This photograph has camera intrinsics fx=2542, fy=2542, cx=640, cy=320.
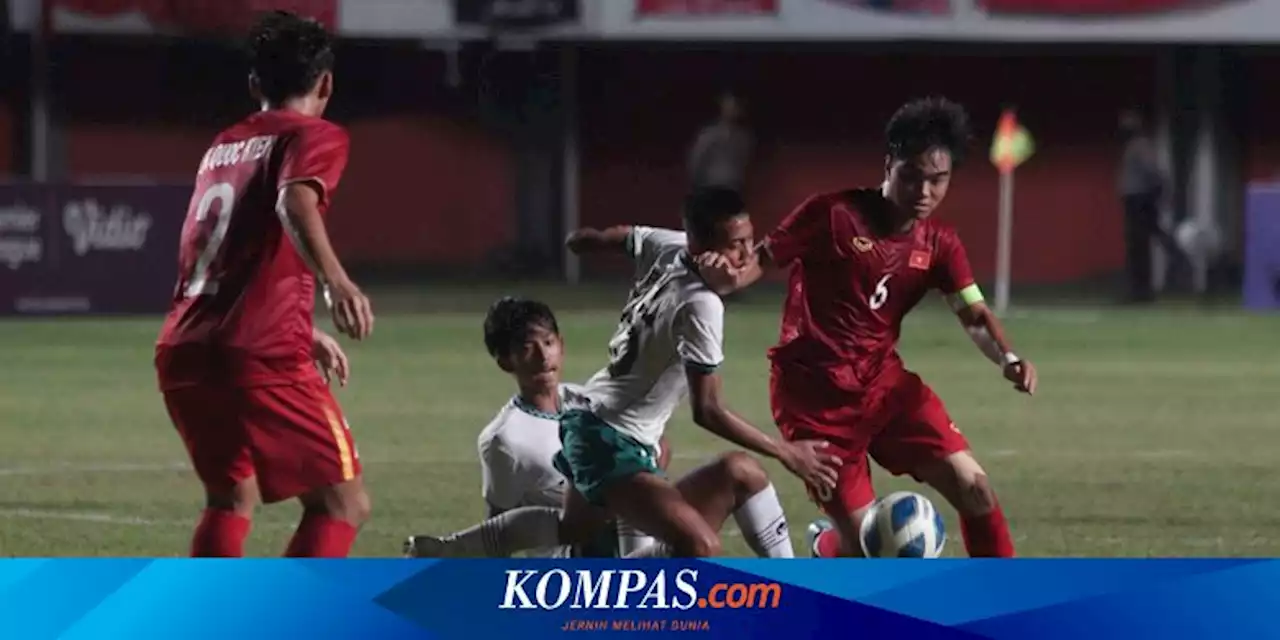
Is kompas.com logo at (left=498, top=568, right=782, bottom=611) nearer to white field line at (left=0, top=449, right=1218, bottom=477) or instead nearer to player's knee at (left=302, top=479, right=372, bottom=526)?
player's knee at (left=302, top=479, right=372, bottom=526)

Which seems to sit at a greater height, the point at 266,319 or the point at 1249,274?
the point at 266,319

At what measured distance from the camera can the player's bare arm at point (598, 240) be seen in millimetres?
9070

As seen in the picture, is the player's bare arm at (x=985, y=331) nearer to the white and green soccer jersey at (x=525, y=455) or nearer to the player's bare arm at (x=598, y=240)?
the player's bare arm at (x=598, y=240)

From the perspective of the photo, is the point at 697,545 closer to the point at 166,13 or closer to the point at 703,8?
the point at 703,8

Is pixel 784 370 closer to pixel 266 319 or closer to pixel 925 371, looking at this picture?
pixel 266 319

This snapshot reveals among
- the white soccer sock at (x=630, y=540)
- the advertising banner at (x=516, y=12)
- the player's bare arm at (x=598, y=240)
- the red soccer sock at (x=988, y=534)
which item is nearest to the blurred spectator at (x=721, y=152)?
the advertising banner at (x=516, y=12)

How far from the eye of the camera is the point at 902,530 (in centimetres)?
816

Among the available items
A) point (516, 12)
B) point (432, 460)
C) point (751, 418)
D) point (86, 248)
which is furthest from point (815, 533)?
point (516, 12)

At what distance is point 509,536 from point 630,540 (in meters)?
0.46

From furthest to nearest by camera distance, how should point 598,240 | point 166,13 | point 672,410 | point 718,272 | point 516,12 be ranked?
point 516,12, point 166,13, point 598,240, point 672,410, point 718,272

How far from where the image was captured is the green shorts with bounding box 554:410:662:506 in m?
7.59

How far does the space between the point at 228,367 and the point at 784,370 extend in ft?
7.32

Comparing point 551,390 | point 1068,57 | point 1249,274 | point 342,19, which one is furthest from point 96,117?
point 551,390

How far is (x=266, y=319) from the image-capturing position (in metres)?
7.06
